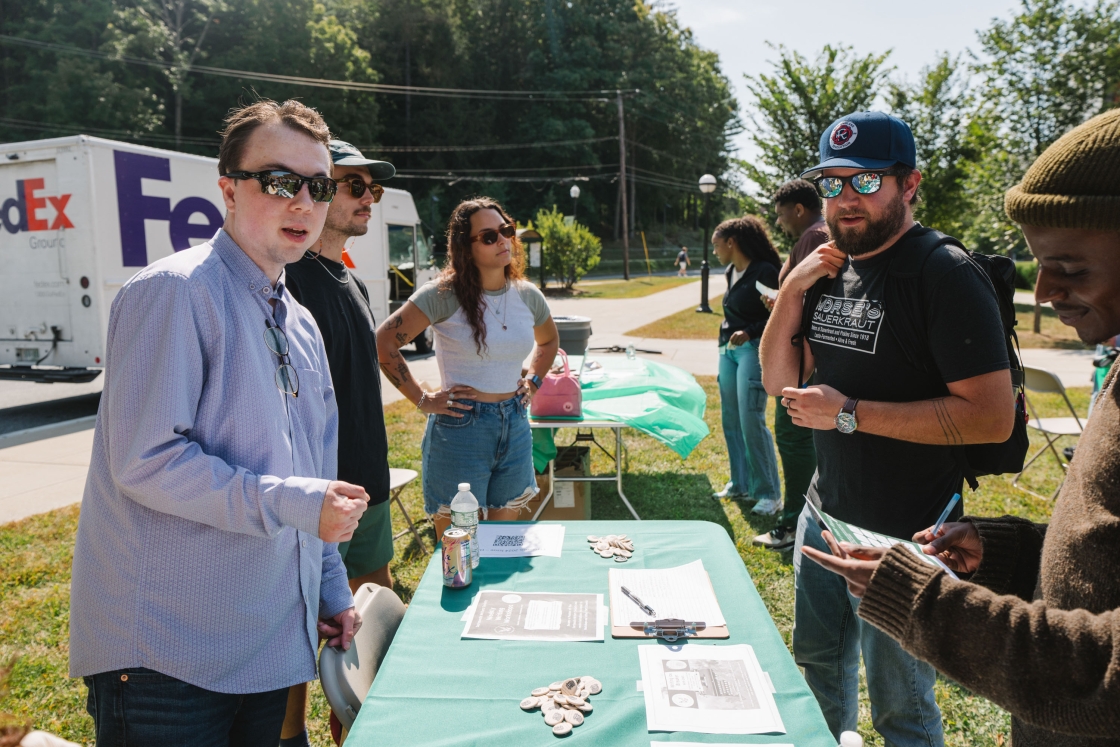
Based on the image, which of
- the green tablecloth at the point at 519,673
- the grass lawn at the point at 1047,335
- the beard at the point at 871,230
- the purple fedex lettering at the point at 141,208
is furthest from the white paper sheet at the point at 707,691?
the grass lawn at the point at 1047,335

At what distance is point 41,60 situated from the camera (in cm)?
2944

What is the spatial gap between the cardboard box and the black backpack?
3.11 meters

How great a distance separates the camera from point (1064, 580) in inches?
43.6

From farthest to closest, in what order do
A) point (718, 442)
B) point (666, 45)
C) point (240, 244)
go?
point (666, 45)
point (718, 442)
point (240, 244)

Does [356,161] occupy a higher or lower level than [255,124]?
higher

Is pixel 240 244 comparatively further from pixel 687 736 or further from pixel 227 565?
pixel 687 736

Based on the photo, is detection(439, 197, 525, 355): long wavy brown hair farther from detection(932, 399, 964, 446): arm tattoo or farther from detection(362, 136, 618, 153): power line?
detection(362, 136, 618, 153): power line

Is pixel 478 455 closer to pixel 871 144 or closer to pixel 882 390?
pixel 882 390


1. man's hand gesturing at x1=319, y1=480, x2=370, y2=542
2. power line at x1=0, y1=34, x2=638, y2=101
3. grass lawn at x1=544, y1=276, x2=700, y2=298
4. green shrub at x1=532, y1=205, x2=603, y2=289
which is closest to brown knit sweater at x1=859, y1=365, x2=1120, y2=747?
man's hand gesturing at x1=319, y1=480, x2=370, y2=542

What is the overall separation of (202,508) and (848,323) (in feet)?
6.24

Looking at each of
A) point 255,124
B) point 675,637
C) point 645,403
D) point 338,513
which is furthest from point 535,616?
point 645,403

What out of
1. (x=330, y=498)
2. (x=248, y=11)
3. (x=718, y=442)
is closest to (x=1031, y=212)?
(x=330, y=498)

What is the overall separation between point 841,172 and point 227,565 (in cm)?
209

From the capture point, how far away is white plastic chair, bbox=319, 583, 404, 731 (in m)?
1.80
